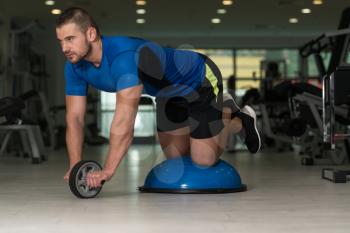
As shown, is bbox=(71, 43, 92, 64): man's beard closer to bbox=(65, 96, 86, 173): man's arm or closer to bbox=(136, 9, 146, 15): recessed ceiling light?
bbox=(65, 96, 86, 173): man's arm

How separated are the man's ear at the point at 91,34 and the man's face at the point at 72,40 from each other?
29 millimetres

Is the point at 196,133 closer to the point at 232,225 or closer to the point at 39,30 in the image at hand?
the point at 232,225

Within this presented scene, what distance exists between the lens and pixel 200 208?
2039mm

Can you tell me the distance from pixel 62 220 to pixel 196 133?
2.78 feet

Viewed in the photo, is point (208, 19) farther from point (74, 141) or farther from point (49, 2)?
point (74, 141)

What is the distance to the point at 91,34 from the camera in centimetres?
215

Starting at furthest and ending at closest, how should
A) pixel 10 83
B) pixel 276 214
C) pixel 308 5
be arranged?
pixel 308 5 → pixel 10 83 → pixel 276 214

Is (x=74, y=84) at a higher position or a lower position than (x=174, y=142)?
higher

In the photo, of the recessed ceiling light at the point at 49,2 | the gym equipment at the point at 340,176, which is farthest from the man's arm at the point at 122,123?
the recessed ceiling light at the point at 49,2

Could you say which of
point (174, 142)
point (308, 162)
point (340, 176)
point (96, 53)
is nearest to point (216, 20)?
point (308, 162)

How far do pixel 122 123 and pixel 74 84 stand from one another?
351 millimetres

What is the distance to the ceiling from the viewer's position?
8.26 m

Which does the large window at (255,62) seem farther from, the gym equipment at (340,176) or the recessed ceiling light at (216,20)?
the gym equipment at (340,176)

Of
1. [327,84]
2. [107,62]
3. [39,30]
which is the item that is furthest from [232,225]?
[39,30]
